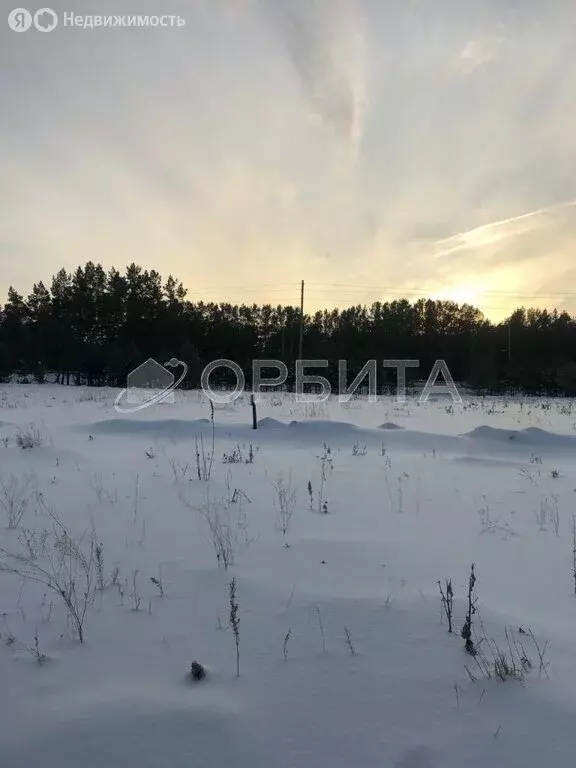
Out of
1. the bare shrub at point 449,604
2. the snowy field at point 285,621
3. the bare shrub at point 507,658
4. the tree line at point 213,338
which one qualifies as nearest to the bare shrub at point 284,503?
the snowy field at point 285,621

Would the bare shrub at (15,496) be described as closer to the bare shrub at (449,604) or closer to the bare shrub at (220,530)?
the bare shrub at (220,530)

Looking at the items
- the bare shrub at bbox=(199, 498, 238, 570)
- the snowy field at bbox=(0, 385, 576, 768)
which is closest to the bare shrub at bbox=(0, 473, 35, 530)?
the snowy field at bbox=(0, 385, 576, 768)

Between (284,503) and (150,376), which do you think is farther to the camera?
(150,376)

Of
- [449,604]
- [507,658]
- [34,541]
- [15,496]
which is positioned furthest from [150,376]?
[507,658]

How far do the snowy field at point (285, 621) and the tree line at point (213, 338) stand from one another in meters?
26.7

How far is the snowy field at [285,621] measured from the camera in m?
1.80

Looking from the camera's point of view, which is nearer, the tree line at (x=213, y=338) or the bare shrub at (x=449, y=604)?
the bare shrub at (x=449, y=604)

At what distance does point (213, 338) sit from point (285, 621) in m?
38.6

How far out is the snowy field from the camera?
1.80m

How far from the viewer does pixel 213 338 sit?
40.2m

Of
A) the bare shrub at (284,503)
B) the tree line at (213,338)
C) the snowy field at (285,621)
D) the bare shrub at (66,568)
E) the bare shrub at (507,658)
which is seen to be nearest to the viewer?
the snowy field at (285,621)

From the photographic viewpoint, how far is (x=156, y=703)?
1941mm

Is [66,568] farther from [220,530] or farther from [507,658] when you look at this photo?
[507,658]

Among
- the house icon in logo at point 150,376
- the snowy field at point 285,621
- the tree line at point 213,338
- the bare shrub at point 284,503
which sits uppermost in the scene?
the tree line at point 213,338
